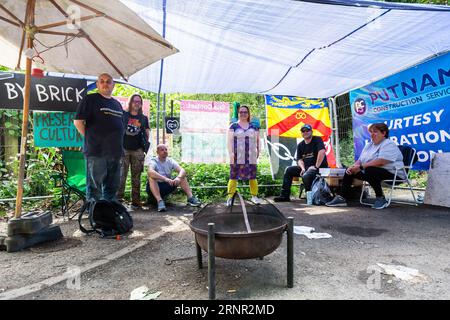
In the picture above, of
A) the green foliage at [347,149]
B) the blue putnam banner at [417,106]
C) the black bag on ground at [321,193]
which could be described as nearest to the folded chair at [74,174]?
the black bag on ground at [321,193]

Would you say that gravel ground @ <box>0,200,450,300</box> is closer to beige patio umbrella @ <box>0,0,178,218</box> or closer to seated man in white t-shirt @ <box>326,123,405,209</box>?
beige patio umbrella @ <box>0,0,178,218</box>

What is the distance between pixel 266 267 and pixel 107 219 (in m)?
2.10

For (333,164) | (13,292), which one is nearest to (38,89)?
(13,292)

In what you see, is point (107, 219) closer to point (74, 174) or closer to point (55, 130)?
point (74, 174)

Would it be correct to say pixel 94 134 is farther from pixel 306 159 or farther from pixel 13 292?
pixel 306 159

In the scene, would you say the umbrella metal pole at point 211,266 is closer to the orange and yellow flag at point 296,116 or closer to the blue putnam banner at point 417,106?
the blue putnam banner at point 417,106

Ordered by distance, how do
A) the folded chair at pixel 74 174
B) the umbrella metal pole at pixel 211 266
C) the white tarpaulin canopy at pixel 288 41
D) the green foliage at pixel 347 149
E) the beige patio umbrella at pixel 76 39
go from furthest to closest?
the green foliage at pixel 347 149, the folded chair at pixel 74 174, the white tarpaulin canopy at pixel 288 41, the beige patio umbrella at pixel 76 39, the umbrella metal pole at pixel 211 266

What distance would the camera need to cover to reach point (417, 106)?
5668 mm

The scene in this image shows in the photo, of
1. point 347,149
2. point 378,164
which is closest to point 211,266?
point 378,164

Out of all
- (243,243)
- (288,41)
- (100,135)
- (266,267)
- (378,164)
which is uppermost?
(288,41)

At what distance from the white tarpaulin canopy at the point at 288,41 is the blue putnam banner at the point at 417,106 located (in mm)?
219

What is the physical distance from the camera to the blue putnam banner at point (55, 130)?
5.30m

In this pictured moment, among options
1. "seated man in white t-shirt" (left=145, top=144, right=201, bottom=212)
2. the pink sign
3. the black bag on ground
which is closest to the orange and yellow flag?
the pink sign

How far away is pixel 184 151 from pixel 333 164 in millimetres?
3570
